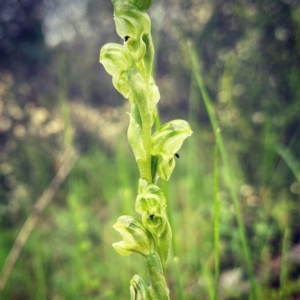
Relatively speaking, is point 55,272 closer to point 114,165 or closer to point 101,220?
point 101,220

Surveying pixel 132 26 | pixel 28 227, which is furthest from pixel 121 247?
pixel 28 227

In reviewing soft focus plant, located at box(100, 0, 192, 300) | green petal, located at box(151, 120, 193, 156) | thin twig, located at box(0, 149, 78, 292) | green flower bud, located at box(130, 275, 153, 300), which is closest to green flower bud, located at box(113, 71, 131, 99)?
soft focus plant, located at box(100, 0, 192, 300)

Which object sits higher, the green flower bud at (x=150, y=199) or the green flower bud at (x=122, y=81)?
the green flower bud at (x=122, y=81)

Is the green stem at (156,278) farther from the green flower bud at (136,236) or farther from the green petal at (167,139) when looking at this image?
the green petal at (167,139)

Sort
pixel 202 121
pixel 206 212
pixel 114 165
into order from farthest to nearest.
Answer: pixel 202 121 → pixel 114 165 → pixel 206 212

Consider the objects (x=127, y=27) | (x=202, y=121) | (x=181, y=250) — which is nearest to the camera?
(x=127, y=27)

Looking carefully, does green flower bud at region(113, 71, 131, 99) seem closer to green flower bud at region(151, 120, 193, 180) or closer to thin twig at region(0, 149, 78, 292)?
green flower bud at region(151, 120, 193, 180)

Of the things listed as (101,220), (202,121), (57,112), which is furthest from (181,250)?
(57,112)

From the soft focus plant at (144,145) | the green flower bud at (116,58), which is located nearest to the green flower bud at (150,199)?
the soft focus plant at (144,145)
